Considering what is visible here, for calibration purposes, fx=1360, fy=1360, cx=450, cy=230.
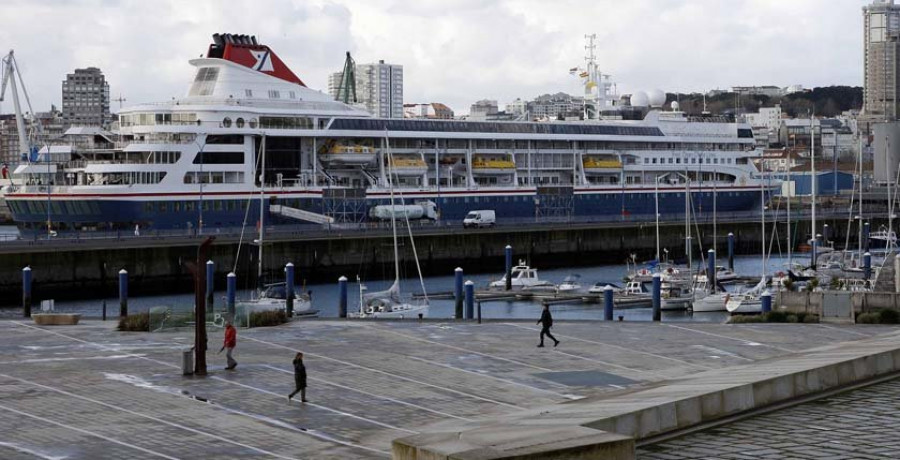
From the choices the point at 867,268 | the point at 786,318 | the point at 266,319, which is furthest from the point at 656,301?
the point at 867,268

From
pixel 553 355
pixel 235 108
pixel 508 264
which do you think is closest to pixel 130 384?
pixel 553 355

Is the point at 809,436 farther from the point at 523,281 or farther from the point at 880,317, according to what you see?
the point at 523,281

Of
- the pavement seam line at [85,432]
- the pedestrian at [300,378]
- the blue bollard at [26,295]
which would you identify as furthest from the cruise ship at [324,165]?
the pavement seam line at [85,432]

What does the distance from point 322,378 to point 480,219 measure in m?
58.0

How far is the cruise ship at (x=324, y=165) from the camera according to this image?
73188mm

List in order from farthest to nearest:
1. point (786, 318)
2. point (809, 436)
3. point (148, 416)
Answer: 1. point (786, 318)
2. point (148, 416)
3. point (809, 436)

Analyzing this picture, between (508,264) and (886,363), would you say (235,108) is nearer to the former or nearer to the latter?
(508,264)

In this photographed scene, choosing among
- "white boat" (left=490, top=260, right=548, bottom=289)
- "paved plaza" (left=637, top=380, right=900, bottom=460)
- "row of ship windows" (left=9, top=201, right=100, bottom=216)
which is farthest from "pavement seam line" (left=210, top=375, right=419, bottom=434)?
"row of ship windows" (left=9, top=201, right=100, bottom=216)

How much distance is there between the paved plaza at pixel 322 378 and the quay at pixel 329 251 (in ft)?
83.1

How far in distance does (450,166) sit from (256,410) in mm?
67974

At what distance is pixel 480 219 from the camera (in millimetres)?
82188

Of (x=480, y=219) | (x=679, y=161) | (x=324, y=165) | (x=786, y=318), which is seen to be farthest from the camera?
(x=679, y=161)

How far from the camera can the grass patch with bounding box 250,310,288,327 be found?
3378cm

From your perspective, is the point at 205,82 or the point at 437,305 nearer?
the point at 437,305
